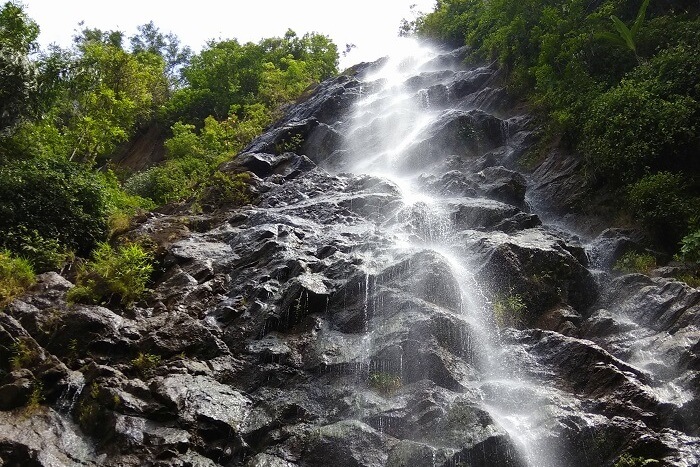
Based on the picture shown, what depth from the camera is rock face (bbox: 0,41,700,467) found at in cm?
708

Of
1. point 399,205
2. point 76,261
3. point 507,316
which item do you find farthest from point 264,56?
point 507,316

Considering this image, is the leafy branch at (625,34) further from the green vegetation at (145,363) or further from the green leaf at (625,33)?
the green vegetation at (145,363)

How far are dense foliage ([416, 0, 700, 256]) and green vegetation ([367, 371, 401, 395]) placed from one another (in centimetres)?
739

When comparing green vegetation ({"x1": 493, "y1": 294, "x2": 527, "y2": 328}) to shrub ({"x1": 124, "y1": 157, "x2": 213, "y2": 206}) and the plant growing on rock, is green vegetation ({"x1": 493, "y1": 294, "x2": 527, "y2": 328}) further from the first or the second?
shrub ({"x1": 124, "y1": 157, "x2": 213, "y2": 206})

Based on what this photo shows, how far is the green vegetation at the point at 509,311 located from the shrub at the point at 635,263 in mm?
2772

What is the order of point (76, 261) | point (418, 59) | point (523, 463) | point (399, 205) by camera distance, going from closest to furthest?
point (523, 463)
point (76, 261)
point (399, 205)
point (418, 59)

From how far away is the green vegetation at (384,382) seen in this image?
824cm

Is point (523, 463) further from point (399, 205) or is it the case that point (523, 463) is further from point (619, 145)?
point (619, 145)

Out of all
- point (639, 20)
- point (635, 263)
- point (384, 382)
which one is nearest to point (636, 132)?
point (635, 263)

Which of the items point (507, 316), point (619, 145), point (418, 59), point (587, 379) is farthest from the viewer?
point (418, 59)

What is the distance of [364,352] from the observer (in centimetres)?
890

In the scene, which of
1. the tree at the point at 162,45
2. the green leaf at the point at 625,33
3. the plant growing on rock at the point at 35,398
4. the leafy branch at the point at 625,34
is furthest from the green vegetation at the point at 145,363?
the tree at the point at 162,45

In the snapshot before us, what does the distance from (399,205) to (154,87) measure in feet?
86.9

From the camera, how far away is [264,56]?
32.8 meters
